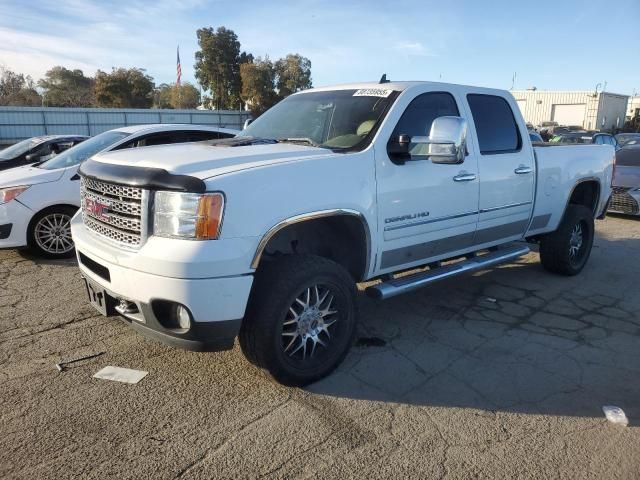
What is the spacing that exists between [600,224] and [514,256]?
5.77 metres

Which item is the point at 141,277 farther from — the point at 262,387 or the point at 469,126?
the point at 469,126

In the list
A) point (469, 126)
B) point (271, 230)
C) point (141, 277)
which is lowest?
point (141, 277)

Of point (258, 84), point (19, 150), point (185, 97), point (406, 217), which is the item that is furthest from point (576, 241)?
point (185, 97)

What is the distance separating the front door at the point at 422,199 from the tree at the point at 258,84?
41.6 m

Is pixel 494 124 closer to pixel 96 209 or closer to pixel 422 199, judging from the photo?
pixel 422 199

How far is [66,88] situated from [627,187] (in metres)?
62.0

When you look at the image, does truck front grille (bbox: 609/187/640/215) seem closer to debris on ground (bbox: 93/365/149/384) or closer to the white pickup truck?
A: the white pickup truck

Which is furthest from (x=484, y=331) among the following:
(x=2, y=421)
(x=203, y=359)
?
(x=2, y=421)

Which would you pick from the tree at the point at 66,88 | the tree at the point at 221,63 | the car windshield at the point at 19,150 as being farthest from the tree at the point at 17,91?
the car windshield at the point at 19,150

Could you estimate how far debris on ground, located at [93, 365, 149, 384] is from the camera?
11.5 feet

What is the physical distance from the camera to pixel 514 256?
5188mm

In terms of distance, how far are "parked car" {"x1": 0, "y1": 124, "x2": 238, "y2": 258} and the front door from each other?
4191 millimetres

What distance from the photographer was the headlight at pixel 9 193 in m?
6.05

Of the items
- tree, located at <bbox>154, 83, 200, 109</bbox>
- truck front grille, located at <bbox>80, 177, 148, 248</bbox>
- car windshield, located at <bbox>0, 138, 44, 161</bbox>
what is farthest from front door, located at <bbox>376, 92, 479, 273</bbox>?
tree, located at <bbox>154, 83, 200, 109</bbox>
